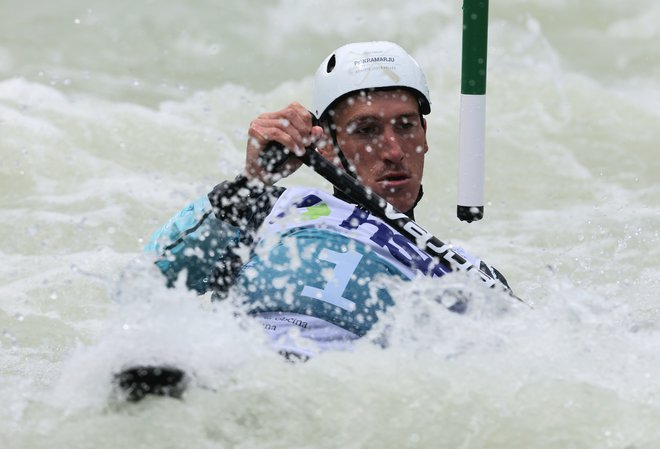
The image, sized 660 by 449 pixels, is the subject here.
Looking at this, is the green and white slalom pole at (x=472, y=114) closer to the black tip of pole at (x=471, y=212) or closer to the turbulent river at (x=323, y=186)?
the black tip of pole at (x=471, y=212)

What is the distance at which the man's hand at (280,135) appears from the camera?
3475 mm

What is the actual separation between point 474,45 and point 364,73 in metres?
0.58

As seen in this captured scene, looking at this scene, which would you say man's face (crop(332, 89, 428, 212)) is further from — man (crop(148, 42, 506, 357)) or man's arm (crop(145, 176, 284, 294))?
man's arm (crop(145, 176, 284, 294))

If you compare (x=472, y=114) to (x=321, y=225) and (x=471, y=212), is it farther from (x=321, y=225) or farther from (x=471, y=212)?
(x=321, y=225)

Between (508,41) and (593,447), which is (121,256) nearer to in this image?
(593,447)

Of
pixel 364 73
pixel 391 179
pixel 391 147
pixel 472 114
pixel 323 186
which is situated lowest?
pixel 323 186

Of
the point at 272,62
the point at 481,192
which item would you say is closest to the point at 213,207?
the point at 481,192

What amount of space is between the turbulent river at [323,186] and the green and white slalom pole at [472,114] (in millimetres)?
730

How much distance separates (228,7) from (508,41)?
7.91 ft

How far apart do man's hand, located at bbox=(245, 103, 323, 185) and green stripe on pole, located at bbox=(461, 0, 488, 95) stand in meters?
→ 1.07

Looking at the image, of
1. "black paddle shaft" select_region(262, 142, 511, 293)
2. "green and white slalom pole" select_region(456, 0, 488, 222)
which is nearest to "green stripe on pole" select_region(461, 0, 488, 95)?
"green and white slalom pole" select_region(456, 0, 488, 222)

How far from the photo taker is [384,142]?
3910mm

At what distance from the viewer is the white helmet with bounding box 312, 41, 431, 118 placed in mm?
4000

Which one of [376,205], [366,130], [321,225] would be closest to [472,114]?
[366,130]
